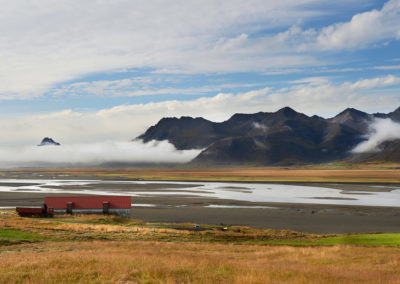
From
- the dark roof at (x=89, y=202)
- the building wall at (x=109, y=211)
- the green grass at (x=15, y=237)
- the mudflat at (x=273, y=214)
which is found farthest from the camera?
the dark roof at (x=89, y=202)

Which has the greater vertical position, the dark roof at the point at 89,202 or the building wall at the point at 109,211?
the dark roof at the point at 89,202

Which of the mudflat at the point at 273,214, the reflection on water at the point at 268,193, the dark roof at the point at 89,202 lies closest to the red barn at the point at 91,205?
the dark roof at the point at 89,202

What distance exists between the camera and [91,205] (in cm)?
5750

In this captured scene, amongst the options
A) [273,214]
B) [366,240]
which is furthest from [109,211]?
[366,240]

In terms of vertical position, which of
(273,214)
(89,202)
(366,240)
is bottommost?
(273,214)

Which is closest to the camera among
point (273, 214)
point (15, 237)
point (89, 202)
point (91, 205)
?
point (15, 237)

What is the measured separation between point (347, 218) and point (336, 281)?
44399mm

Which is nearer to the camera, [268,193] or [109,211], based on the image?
[109,211]

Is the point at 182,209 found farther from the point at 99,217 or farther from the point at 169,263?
the point at 169,263

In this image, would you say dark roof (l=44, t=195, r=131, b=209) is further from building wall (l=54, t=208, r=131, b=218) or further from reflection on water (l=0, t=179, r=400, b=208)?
reflection on water (l=0, t=179, r=400, b=208)

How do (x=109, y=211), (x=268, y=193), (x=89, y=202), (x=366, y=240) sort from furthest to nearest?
(x=268, y=193)
(x=89, y=202)
(x=109, y=211)
(x=366, y=240)

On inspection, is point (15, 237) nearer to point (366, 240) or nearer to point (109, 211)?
point (109, 211)

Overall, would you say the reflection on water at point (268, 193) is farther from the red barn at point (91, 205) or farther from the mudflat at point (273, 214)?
the red barn at point (91, 205)

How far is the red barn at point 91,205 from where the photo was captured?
56.2 m
